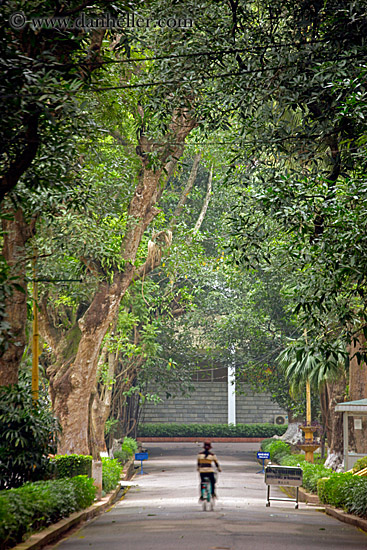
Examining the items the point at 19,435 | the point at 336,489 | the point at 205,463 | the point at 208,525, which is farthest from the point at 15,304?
the point at 336,489

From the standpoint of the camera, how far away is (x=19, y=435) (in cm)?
1347

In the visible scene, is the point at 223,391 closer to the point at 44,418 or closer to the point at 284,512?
the point at 284,512

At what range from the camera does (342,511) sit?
16.3 meters

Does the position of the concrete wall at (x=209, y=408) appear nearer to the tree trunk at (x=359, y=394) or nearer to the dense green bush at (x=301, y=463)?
the dense green bush at (x=301, y=463)

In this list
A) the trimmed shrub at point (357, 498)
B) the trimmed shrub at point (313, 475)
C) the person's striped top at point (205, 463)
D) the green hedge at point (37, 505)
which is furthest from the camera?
the trimmed shrub at point (313, 475)

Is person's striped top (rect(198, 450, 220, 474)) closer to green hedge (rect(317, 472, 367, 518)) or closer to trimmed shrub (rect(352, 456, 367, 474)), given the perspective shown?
green hedge (rect(317, 472, 367, 518))

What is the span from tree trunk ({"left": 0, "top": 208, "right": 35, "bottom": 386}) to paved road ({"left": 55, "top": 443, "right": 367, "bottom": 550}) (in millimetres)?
3155

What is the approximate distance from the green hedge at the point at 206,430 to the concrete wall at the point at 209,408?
3.73 ft

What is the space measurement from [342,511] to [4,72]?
12.3 metres

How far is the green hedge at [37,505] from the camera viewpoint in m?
9.69

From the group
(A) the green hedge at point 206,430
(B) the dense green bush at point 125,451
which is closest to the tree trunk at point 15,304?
(B) the dense green bush at point 125,451

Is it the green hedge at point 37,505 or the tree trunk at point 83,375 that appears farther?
the tree trunk at point 83,375

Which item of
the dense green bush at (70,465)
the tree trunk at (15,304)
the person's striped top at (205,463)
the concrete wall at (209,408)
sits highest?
the tree trunk at (15,304)

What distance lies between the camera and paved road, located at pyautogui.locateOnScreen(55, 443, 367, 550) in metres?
10.9
